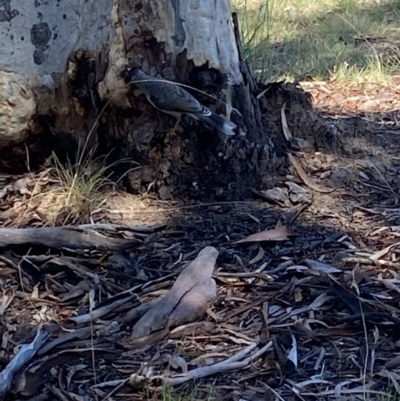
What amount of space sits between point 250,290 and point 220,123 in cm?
90

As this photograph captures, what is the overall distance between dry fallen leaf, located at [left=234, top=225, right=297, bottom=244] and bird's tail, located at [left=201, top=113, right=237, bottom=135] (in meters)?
0.50

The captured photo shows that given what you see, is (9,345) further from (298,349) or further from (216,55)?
(216,55)

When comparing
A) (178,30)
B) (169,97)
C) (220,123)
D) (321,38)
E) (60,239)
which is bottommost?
(321,38)

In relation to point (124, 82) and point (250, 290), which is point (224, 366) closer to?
point (250, 290)

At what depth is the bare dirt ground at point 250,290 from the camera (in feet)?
9.14

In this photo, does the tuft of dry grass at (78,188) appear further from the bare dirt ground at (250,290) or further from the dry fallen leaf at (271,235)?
A: the dry fallen leaf at (271,235)

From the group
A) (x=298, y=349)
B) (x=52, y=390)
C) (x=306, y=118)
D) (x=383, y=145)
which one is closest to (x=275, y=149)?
(x=306, y=118)

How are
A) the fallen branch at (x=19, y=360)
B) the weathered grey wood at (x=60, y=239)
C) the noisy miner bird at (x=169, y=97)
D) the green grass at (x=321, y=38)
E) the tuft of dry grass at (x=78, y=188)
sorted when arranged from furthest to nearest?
the green grass at (x=321, y=38) → the tuft of dry grass at (x=78, y=188) → the noisy miner bird at (x=169, y=97) → the weathered grey wood at (x=60, y=239) → the fallen branch at (x=19, y=360)

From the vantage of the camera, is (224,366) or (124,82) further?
(124,82)

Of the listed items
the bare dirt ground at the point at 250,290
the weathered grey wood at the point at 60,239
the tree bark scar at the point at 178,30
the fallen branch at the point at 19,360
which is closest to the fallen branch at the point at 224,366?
the bare dirt ground at the point at 250,290

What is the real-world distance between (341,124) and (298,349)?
6.71 ft

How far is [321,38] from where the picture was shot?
702cm

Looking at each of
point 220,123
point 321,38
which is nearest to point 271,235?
point 220,123

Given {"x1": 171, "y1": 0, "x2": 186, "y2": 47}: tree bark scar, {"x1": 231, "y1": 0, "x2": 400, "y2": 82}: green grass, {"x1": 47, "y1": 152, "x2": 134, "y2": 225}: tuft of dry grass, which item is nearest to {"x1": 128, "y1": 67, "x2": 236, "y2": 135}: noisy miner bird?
{"x1": 171, "y1": 0, "x2": 186, "y2": 47}: tree bark scar
